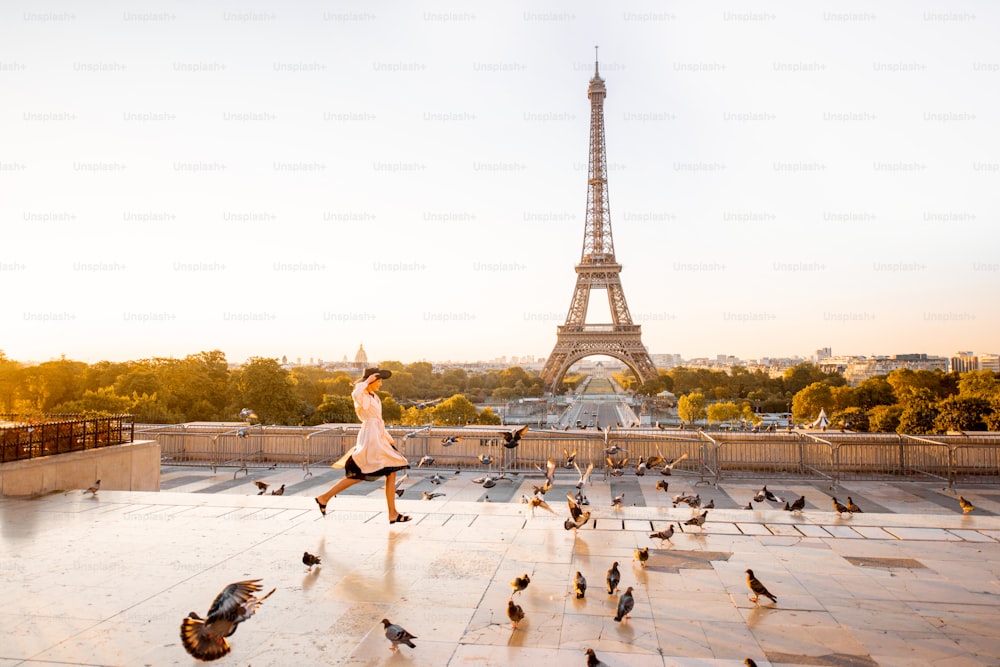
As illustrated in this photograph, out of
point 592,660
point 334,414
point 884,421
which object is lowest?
point 884,421

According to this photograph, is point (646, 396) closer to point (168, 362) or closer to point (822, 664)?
point (168, 362)

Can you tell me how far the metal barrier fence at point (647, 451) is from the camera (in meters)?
16.3

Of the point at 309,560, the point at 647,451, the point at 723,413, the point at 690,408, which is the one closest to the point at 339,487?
the point at 309,560

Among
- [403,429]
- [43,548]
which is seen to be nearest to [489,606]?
[43,548]

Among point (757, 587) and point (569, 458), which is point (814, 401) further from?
point (757, 587)

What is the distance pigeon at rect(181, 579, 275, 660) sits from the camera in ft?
15.3

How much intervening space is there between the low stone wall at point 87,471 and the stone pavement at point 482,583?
57 centimetres

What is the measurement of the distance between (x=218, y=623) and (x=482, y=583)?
8.84 feet

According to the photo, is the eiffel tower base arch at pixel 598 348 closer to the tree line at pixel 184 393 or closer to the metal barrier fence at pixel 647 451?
the tree line at pixel 184 393

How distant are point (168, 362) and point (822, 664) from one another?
188 feet

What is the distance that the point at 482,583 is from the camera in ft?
21.6

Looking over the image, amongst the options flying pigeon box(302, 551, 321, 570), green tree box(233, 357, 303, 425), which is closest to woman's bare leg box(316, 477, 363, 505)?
flying pigeon box(302, 551, 321, 570)

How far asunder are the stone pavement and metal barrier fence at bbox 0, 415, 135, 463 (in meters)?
1.19

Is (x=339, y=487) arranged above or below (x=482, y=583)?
above
